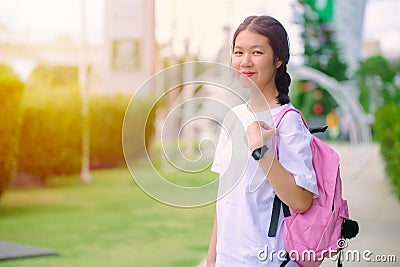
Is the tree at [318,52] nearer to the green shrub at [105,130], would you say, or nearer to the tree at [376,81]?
the tree at [376,81]

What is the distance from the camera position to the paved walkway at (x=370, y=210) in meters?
4.71

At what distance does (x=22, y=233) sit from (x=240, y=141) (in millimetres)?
4886

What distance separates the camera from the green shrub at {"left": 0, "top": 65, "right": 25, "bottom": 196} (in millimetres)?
6719

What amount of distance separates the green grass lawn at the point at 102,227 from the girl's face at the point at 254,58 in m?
3.45

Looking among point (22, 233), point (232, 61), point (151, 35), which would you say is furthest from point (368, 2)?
point (232, 61)

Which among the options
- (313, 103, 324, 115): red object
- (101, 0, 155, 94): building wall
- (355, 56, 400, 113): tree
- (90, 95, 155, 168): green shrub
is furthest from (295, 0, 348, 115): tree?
(90, 95, 155, 168): green shrub

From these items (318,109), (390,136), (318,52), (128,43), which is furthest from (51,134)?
(318,109)

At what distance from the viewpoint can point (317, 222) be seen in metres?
1.45

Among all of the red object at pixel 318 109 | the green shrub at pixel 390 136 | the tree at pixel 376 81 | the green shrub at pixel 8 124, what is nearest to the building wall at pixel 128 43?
the red object at pixel 318 109

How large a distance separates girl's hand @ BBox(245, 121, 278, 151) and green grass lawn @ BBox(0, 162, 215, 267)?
138 inches

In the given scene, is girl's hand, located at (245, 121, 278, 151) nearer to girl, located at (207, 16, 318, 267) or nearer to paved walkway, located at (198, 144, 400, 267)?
girl, located at (207, 16, 318, 267)

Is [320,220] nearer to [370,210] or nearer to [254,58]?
[254,58]

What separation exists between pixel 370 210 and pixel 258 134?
567 centimetres

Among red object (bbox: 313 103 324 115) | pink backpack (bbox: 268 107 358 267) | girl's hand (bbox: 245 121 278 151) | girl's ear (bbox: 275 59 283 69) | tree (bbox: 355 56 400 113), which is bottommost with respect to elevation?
red object (bbox: 313 103 324 115)
